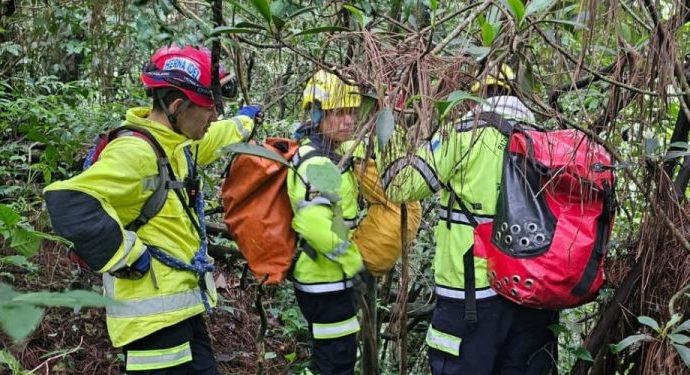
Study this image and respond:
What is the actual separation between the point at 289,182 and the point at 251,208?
0.24m

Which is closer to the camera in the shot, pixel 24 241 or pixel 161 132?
pixel 24 241

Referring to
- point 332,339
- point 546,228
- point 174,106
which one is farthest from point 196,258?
point 546,228

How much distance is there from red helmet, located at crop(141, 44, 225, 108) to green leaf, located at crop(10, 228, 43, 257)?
1.03m


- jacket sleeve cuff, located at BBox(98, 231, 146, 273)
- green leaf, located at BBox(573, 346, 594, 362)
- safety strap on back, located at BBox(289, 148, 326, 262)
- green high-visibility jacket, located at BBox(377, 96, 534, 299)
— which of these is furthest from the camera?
safety strap on back, located at BBox(289, 148, 326, 262)

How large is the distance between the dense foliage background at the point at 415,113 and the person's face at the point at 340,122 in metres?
0.12

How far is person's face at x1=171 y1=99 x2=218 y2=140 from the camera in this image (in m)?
3.04

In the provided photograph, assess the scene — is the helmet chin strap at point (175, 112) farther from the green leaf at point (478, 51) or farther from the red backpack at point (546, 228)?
the green leaf at point (478, 51)

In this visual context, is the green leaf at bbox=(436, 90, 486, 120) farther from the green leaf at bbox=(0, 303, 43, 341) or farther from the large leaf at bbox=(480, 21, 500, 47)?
the green leaf at bbox=(0, 303, 43, 341)

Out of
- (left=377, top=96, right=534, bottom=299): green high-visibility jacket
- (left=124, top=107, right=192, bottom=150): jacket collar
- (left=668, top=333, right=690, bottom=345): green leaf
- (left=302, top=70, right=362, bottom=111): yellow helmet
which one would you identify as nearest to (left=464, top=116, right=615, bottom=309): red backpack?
(left=377, top=96, right=534, bottom=299): green high-visibility jacket

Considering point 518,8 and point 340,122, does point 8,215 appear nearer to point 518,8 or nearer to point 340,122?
point 340,122

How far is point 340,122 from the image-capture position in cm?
214

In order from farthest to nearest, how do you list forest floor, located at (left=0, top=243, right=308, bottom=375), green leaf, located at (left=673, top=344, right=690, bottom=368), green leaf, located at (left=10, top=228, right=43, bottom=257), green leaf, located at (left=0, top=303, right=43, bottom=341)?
forest floor, located at (left=0, top=243, right=308, bottom=375), green leaf, located at (left=673, top=344, right=690, bottom=368), green leaf, located at (left=10, top=228, right=43, bottom=257), green leaf, located at (left=0, top=303, right=43, bottom=341)

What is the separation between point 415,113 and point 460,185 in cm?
102

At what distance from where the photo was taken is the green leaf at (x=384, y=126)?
5.71 feet
